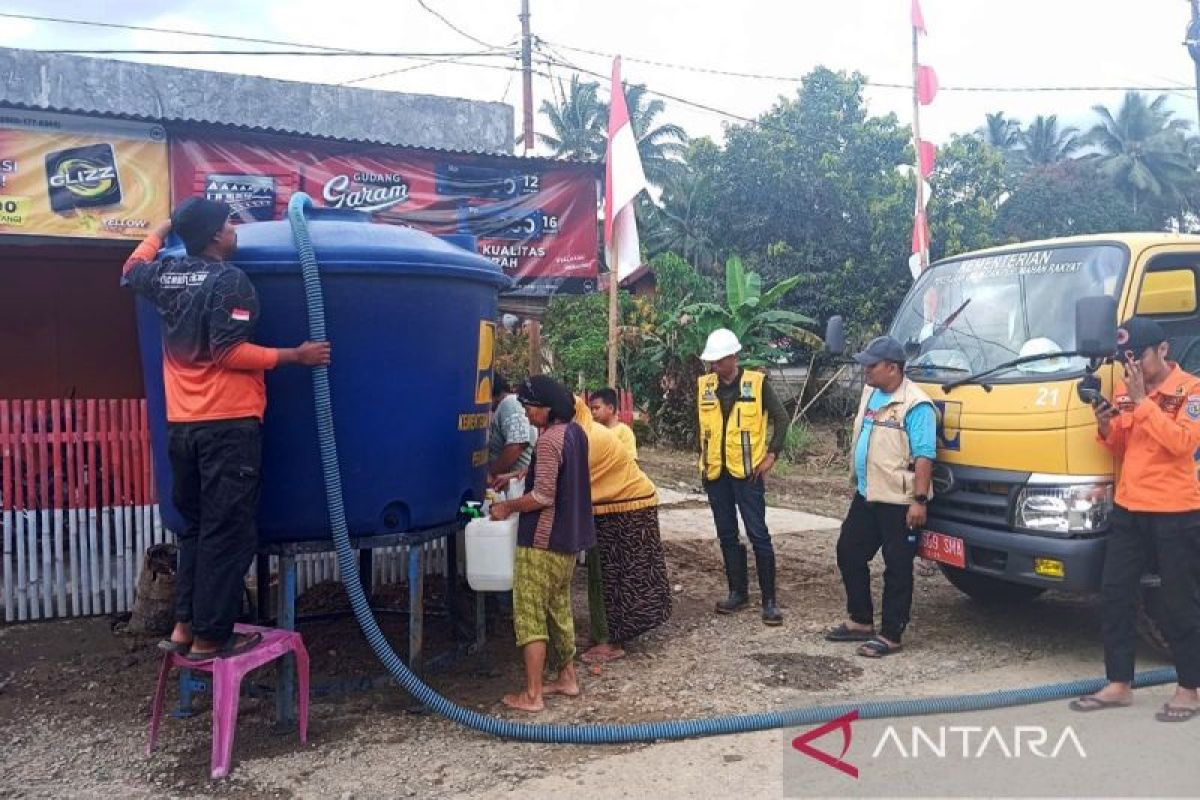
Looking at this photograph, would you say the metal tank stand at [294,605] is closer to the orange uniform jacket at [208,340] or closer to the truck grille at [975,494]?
the orange uniform jacket at [208,340]

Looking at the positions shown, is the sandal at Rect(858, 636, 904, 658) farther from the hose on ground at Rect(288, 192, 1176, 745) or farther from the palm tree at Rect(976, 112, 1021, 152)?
the palm tree at Rect(976, 112, 1021, 152)

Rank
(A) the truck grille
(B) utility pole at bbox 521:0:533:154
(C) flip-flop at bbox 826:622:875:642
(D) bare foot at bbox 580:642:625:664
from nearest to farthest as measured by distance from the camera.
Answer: (A) the truck grille
(D) bare foot at bbox 580:642:625:664
(C) flip-flop at bbox 826:622:875:642
(B) utility pole at bbox 521:0:533:154

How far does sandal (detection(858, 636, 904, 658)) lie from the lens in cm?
541

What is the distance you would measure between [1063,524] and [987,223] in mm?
19305

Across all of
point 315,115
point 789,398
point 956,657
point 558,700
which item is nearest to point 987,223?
point 789,398

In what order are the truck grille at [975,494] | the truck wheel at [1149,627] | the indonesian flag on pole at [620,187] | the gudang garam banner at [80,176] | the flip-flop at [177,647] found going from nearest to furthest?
1. the flip-flop at [177,647]
2. the truck wheel at [1149,627]
3. the truck grille at [975,494]
4. the gudang garam banner at [80,176]
5. the indonesian flag on pole at [620,187]

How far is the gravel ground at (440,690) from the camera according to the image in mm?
3963

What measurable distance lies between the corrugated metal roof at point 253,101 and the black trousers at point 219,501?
4978 millimetres

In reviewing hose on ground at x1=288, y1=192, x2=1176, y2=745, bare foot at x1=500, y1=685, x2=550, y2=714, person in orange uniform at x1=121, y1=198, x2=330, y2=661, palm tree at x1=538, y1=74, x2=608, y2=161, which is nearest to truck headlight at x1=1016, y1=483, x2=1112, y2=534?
hose on ground at x1=288, y1=192, x2=1176, y2=745

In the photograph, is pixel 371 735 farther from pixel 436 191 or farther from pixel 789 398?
pixel 789 398

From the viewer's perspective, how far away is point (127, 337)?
782 centimetres

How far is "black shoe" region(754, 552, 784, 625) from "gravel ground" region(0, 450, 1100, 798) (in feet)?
0.27

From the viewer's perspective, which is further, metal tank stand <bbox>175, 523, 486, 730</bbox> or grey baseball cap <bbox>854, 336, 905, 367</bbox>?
grey baseball cap <bbox>854, 336, 905, 367</bbox>

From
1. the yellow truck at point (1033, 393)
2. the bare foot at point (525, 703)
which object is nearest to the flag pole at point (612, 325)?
the yellow truck at point (1033, 393)
